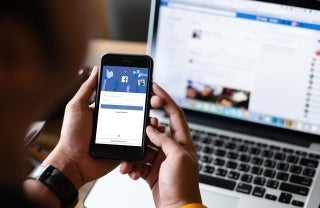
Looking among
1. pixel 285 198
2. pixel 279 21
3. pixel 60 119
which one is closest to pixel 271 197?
pixel 285 198

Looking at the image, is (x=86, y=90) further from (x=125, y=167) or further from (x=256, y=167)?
(x=256, y=167)

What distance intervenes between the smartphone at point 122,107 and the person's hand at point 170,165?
2cm

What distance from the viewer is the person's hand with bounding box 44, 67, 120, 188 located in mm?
950

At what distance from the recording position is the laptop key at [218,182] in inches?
40.6

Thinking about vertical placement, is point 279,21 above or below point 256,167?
above

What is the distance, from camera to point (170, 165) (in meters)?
0.90

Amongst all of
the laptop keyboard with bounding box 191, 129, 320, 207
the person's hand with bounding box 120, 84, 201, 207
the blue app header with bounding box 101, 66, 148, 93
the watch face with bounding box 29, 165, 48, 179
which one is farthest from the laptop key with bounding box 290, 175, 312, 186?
the watch face with bounding box 29, 165, 48, 179

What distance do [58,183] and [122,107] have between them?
0.17 meters

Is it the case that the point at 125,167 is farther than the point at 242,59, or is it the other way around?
the point at 242,59

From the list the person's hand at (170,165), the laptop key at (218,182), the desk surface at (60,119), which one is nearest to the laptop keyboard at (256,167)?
the laptop key at (218,182)

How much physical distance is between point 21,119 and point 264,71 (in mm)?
650

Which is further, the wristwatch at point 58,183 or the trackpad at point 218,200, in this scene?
the trackpad at point 218,200

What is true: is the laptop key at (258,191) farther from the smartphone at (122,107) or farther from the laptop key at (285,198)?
the smartphone at (122,107)

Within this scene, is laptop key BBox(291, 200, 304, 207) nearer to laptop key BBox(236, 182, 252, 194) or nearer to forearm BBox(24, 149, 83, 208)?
laptop key BBox(236, 182, 252, 194)
